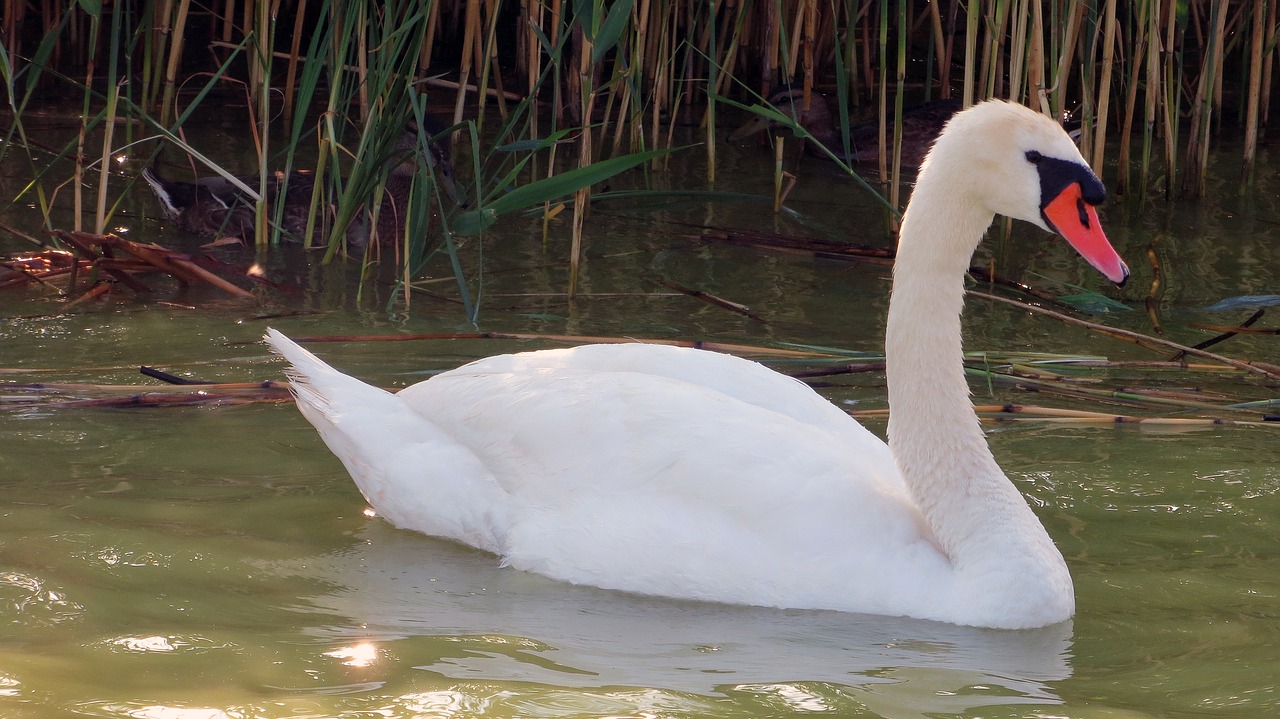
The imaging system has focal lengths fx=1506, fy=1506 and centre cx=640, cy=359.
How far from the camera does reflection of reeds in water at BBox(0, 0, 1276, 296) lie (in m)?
5.44

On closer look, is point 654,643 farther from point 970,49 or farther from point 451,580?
point 970,49

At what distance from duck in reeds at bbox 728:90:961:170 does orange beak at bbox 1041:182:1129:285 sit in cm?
499

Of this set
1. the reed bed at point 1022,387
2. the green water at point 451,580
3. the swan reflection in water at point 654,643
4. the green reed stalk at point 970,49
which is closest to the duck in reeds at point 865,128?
the green reed stalk at point 970,49

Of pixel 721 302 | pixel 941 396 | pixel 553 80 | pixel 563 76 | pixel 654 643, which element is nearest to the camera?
pixel 654 643

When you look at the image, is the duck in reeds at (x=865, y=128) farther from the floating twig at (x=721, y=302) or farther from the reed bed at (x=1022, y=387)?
the reed bed at (x=1022, y=387)

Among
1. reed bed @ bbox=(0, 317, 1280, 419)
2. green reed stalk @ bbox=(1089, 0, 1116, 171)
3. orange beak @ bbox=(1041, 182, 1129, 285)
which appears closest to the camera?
orange beak @ bbox=(1041, 182, 1129, 285)

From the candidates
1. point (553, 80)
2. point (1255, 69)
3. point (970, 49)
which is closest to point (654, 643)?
point (970, 49)

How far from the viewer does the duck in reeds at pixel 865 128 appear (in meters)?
8.60

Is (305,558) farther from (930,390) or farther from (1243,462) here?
(1243,462)

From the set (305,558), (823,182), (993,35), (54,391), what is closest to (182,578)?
(305,558)

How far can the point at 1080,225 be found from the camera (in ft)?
11.0

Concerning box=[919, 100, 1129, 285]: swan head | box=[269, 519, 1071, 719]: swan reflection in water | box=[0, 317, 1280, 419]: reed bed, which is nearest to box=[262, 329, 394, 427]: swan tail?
box=[269, 519, 1071, 719]: swan reflection in water

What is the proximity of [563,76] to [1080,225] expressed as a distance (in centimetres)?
566

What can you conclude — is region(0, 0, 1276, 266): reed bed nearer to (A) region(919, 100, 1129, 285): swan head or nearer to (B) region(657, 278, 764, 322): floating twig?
(B) region(657, 278, 764, 322): floating twig
